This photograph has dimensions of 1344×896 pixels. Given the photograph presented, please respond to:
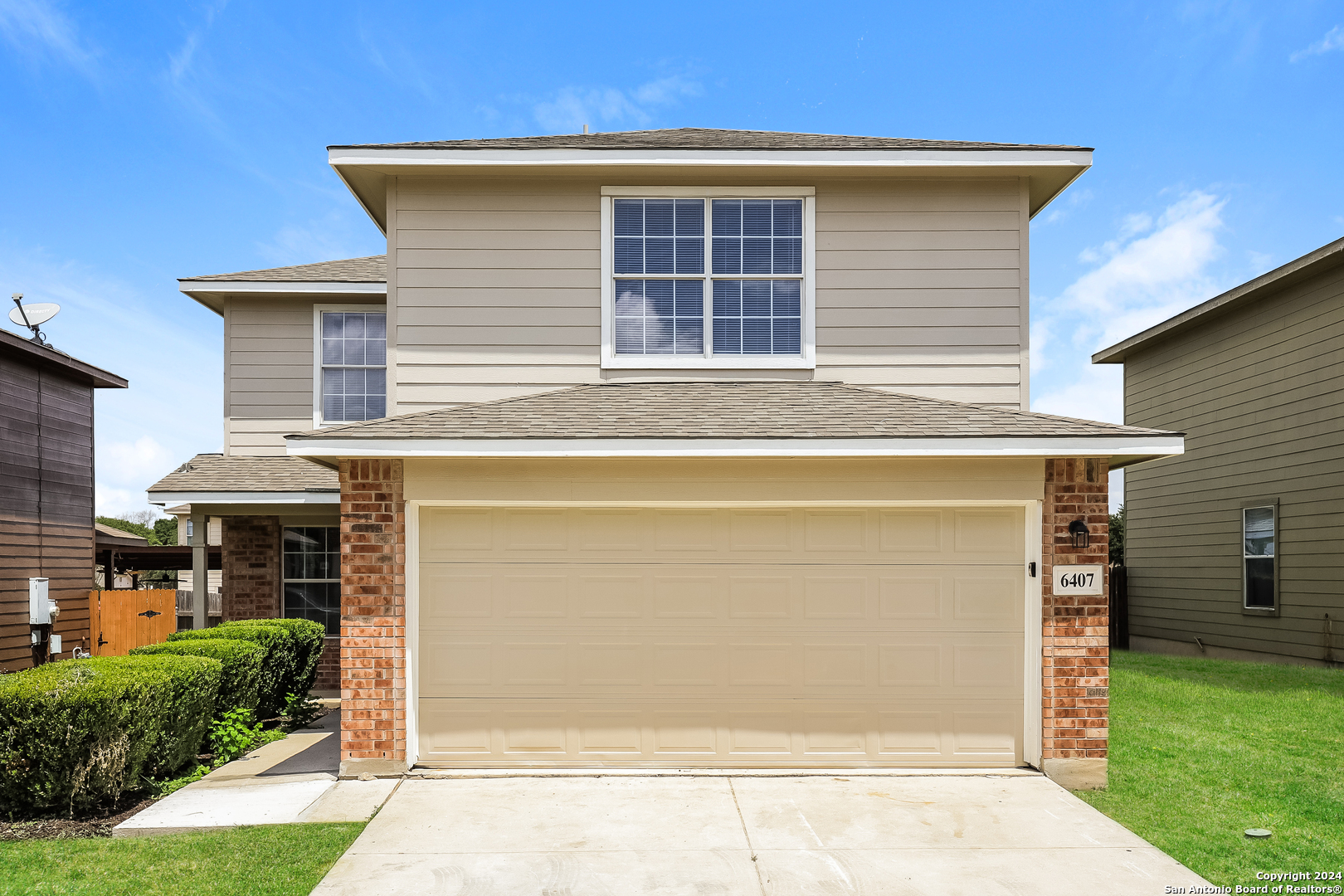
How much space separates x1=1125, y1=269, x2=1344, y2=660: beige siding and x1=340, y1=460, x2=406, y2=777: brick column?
1272cm

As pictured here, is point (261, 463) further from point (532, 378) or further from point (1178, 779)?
point (1178, 779)

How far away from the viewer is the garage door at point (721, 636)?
7281mm

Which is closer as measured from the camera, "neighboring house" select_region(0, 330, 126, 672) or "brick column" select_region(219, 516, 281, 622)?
"brick column" select_region(219, 516, 281, 622)

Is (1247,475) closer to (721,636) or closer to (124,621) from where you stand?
(721,636)

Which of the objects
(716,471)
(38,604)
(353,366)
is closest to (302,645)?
(353,366)

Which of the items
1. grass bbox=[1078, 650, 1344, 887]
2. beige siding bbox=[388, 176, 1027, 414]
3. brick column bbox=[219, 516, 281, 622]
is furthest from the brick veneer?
grass bbox=[1078, 650, 1344, 887]

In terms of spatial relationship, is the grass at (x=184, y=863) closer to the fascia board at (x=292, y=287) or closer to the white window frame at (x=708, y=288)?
the white window frame at (x=708, y=288)

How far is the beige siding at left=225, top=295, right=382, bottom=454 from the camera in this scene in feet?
37.9

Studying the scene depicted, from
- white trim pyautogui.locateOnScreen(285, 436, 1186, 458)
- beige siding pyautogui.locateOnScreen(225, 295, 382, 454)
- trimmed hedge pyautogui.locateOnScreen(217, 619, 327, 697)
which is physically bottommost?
trimmed hedge pyautogui.locateOnScreen(217, 619, 327, 697)

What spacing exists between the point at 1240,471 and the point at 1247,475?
183mm

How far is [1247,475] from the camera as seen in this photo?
14.6 meters

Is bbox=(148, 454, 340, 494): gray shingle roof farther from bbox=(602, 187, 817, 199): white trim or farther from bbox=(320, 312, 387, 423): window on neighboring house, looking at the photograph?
bbox=(602, 187, 817, 199): white trim

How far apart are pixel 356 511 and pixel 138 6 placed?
7.98 m

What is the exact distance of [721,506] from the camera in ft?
24.1
